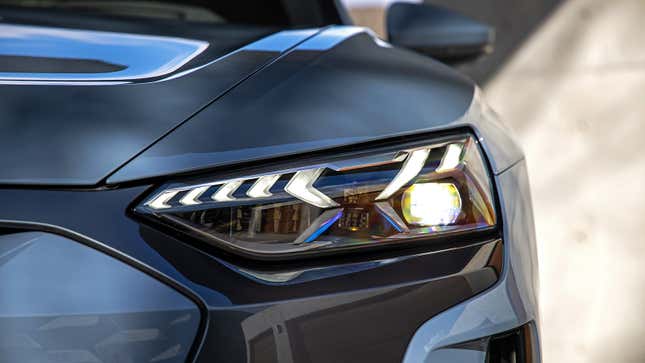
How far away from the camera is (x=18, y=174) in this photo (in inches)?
38.4

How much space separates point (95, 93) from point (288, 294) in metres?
0.36

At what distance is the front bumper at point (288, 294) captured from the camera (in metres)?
0.96

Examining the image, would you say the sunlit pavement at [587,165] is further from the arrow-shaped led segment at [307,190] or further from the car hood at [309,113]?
the arrow-shaped led segment at [307,190]

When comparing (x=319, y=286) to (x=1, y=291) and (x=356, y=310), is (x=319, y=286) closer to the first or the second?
(x=356, y=310)

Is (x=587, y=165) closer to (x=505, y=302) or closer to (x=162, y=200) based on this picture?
(x=505, y=302)

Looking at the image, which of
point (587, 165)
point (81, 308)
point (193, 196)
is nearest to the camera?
point (81, 308)

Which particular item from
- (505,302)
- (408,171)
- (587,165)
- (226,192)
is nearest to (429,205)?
(408,171)

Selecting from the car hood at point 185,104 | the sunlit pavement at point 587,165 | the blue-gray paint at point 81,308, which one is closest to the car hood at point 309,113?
the car hood at point 185,104

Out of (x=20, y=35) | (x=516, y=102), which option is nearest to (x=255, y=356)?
(x=20, y=35)

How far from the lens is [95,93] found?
3.61 feet

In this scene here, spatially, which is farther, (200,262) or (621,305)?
(621,305)

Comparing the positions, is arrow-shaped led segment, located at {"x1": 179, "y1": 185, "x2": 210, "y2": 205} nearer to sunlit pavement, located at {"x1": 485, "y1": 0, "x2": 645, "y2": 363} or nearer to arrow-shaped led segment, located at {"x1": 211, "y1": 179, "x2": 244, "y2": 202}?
arrow-shaped led segment, located at {"x1": 211, "y1": 179, "x2": 244, "y2": 202}

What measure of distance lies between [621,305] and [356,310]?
3.46m

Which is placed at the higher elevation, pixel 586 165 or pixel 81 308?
pixel 586 165
